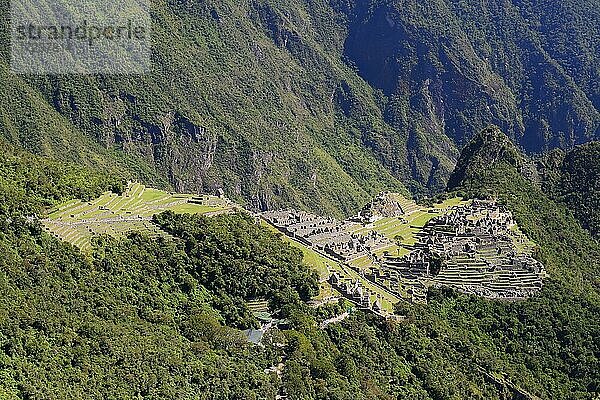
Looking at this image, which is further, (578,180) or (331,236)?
(578,180)

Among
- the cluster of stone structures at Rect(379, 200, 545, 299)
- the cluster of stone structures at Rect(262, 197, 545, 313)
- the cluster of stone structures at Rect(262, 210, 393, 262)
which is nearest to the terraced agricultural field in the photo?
the cluster of stone structures at Rect(262, 210, 393, 262)

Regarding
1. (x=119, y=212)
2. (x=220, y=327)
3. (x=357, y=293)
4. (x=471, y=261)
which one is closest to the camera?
(x=220, y=327)

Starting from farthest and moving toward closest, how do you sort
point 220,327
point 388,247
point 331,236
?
1. point 388,247
2. point 331,236
3. point 220,327

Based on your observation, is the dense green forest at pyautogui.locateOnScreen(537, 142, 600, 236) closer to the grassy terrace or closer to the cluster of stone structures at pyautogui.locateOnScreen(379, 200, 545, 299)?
the grassy terrace

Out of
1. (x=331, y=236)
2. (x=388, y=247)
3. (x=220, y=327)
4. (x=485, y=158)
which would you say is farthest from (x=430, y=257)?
(x=485, y=158)

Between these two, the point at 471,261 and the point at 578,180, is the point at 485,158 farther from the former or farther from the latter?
the point at 471,261

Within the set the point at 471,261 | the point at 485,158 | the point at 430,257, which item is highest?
the point at 485,158

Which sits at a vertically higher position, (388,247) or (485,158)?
(485,158)
